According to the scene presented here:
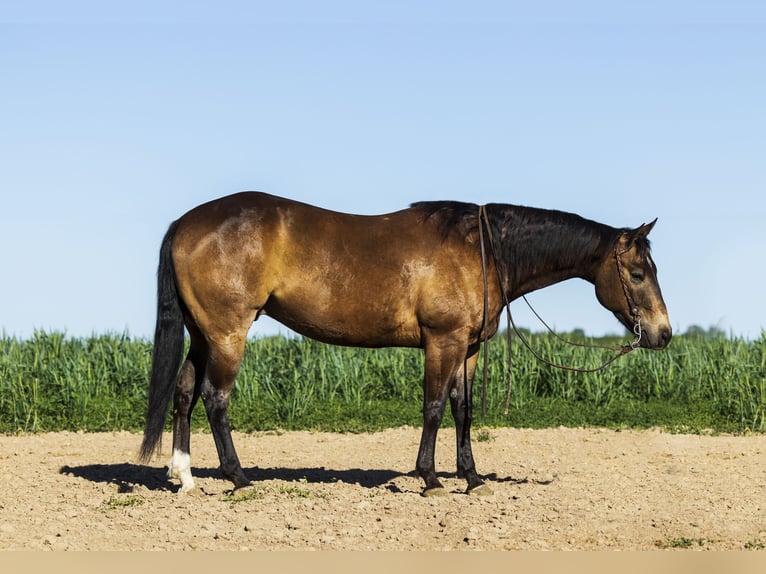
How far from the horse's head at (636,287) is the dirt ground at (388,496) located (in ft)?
4.55

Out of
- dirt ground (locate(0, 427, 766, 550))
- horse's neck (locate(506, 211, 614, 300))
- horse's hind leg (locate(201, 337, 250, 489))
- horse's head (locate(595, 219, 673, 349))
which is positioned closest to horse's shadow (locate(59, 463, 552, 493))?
dirt ground (locate(0, 427, 766, 550))

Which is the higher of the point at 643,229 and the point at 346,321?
the point at 643,229

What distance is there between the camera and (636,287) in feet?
26.9

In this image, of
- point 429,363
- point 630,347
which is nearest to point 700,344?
point 630,347

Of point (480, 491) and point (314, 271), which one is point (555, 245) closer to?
point (314, 271)

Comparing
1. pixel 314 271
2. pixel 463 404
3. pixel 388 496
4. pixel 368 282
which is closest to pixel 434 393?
pixel 463 404

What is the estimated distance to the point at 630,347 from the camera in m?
8.49

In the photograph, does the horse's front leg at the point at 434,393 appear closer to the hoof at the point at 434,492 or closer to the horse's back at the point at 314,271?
the hoof at the point at 434,492

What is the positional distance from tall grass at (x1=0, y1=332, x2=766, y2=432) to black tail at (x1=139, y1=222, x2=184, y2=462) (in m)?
3.93

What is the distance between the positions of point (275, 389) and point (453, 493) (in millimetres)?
5746

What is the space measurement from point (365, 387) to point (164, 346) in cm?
599

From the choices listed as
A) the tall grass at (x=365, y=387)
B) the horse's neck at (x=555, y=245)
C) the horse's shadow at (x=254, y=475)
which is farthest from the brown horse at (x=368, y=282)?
the tall grass at (x=365, y=387)

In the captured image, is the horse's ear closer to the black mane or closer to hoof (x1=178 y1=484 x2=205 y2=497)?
the black mane

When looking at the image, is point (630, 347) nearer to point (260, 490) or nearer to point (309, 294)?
point (309, 294)
